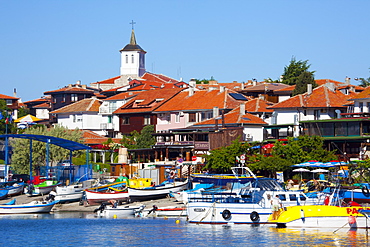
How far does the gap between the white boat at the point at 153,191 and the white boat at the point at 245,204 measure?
47.8 ft

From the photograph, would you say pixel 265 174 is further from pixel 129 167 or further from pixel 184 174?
pixel 129 167

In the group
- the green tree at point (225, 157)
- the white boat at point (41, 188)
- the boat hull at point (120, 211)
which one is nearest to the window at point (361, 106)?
the green tree at point (225, 157)

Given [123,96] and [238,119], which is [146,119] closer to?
[123,96]

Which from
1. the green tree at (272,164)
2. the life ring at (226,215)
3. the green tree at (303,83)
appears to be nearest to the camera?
the life ring at (226,215)

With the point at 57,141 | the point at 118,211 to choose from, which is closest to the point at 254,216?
→ the point at 118,211

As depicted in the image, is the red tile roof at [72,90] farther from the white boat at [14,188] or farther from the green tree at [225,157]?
the green tree at [225,157]

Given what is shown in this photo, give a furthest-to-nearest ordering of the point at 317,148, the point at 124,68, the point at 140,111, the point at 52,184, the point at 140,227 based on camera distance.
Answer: the point at 124,68, the point at 140,111, the point at 52,184, the point at 317,148, the point at 140,227

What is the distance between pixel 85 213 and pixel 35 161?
983 inches

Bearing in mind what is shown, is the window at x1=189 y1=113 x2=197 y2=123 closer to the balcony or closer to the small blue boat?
the balcony

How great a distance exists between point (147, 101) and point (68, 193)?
130 feet

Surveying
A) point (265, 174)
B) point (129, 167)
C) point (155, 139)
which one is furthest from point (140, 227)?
point (155, 139)

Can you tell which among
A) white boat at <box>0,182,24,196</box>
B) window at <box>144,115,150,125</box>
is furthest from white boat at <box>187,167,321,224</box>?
window at <box>144,115,150,125</box>

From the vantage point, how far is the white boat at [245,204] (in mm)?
46031

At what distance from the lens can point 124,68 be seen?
156 metres
